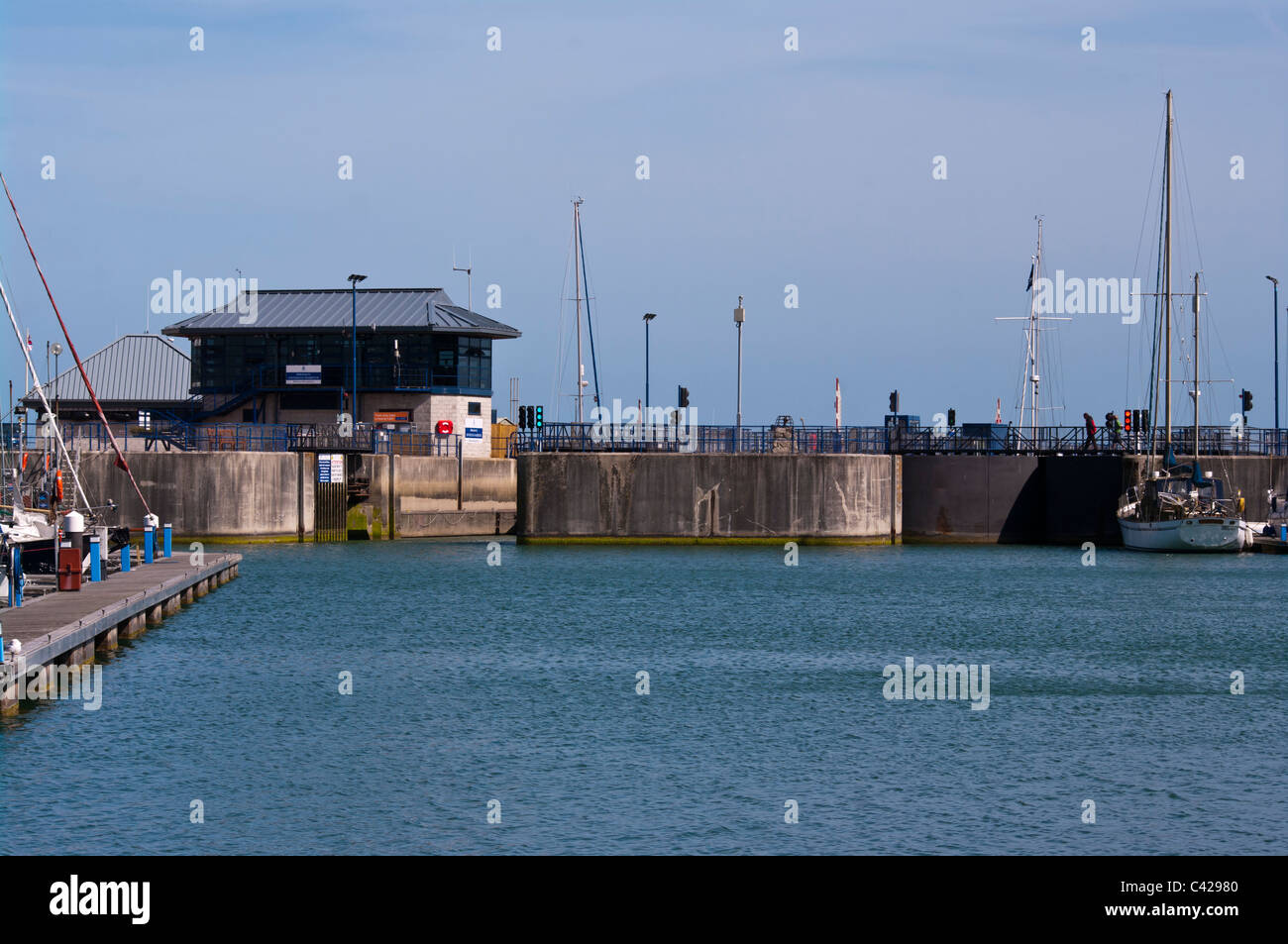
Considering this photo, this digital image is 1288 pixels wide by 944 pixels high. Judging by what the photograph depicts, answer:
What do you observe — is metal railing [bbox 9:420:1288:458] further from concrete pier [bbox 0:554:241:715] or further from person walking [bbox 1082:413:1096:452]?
concrete pier [bbox 0:554:241:715]

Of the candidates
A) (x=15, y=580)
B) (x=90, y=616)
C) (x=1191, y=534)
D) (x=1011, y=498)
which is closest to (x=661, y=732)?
(x=90, y=616)

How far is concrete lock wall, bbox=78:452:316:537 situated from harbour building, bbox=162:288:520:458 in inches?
556

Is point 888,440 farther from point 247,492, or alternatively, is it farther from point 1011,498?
point 247,492

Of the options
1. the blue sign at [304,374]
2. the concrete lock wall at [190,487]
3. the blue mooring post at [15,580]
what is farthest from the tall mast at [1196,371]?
the blue mooring post at [15,580]

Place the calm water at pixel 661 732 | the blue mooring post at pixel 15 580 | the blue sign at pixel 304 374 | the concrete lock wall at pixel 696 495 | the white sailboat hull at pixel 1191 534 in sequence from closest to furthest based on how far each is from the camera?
the calm water at pixel 661 732, the blue mooring post at pixel 15 580, the white sailboat hull at pixel 1191 534, the concrete lock wall at pixel 696 495, the blue sign at pixel 304 374

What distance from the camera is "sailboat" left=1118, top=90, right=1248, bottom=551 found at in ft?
213

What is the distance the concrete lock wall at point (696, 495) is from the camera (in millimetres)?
64875

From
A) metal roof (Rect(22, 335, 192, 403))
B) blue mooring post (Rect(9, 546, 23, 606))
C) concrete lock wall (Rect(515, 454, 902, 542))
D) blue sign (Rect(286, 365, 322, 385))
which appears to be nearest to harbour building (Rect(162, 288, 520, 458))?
blue sign (Rect(286, 365, 322, 385))

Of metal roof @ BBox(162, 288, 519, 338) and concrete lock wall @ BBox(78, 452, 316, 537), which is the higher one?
metal roof @ BBox(162, 288, 519, 338)

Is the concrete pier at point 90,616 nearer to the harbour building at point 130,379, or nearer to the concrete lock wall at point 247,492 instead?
the concrete lock wall at point 247,492

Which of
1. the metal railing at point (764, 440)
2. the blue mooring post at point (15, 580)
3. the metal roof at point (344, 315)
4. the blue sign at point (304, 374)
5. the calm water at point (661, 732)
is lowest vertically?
the calm water at point (661, 732)

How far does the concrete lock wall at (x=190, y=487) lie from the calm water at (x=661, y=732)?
1744 cm
